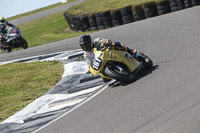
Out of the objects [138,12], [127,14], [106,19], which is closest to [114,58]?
[138,12]

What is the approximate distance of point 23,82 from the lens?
1080 cm

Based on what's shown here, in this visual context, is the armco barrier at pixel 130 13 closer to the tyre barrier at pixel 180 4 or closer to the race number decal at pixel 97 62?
the tyre barrier at pixel 180 4

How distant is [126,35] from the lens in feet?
43.9

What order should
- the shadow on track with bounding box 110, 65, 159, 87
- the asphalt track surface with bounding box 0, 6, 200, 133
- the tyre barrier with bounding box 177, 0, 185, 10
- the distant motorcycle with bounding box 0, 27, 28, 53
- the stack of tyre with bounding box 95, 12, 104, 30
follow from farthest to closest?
the distant motorcycle with bounding box 0, 27, 28, 53 → the stack of tyre with bounding box 95, 12, 104, 30 → the tyre barrier with bounding box 177, 0, 185, 10 → the shadow on track with bounding box 110, 65, 159, 87 → the asphalt track surface with bounding box 0, 6, 200, 133

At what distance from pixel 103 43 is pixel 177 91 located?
2.21 meters

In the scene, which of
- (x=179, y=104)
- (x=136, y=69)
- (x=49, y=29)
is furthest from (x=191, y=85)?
(x=49, y=29)

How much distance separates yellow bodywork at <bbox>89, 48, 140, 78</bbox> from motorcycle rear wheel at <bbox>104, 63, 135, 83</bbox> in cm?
9

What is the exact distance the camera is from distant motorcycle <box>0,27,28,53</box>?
19.5 metres

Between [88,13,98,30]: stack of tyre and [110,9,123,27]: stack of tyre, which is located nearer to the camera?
[110,9,123,27]: stack of tyre

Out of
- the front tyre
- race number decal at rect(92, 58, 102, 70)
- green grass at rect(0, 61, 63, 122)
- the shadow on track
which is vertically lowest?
the front tyre

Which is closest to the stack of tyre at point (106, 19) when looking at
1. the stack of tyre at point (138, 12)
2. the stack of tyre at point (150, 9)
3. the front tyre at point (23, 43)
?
the stack of tyre at point (138, 12)

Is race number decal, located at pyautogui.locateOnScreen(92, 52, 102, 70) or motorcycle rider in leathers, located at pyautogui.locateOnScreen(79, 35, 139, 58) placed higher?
motorcycle rider in leathers, located at pyautogui.locateOnScreen(79, 35, 139, 58)

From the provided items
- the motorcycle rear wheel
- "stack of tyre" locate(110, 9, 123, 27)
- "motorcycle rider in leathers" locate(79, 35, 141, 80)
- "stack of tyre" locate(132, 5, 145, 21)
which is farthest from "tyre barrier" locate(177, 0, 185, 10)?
the motorcycle rear wheel

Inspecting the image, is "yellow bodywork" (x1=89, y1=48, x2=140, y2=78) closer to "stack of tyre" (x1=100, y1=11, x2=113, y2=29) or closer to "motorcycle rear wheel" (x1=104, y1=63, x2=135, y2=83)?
"motorcycle rear wheel" (x1=104, y1=63, x2=135, y2=83)
